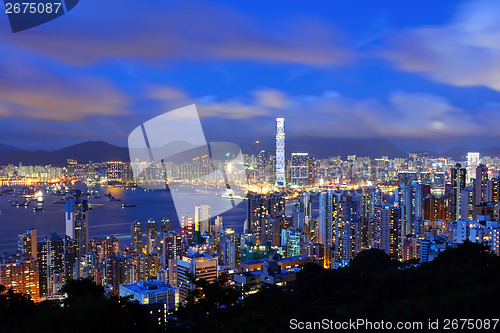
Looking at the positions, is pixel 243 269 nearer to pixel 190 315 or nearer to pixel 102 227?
pixel 190 315

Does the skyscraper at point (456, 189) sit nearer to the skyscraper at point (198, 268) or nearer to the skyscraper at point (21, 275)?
the skyscraper at point (198, 268)

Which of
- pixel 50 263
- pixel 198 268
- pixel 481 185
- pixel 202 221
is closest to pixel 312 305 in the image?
pixel 198 268

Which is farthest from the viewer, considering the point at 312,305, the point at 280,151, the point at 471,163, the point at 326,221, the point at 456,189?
the point at 280,151

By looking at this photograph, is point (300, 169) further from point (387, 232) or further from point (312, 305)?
point (312, 305)

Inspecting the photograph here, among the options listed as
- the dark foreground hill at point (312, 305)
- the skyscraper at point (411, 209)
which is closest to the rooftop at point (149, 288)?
the dark foreground hill at point (312, 305)

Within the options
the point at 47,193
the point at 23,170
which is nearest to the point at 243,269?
the point at 47,193

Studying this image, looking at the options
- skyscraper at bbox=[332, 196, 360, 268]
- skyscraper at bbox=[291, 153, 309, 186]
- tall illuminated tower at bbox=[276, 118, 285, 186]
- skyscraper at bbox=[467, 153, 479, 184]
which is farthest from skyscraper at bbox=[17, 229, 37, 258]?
skyscraper at bbox=[291, 153, 309, 186]
